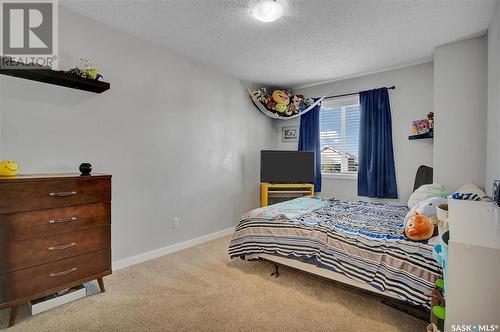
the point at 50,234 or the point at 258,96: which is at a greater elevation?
the point at 258,96

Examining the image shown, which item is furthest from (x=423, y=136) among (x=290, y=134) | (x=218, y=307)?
(x=218, y=307)

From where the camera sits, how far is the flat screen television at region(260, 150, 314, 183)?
4.23 metres

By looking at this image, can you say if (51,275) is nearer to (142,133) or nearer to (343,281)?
(142,133)

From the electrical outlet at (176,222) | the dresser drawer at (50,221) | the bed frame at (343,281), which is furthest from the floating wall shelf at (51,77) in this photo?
the bed frame at (343,281)

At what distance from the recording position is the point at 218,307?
1961mm

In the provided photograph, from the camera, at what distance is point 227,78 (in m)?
3.88

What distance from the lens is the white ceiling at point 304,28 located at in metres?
2.17

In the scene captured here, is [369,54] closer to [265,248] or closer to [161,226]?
[265,248]

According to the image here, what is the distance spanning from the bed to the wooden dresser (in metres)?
1.32

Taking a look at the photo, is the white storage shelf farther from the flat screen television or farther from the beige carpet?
the flat screen television

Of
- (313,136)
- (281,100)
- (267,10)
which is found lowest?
(313,136)

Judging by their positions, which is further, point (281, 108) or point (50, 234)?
point (281, 108)

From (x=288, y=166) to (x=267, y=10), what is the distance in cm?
258

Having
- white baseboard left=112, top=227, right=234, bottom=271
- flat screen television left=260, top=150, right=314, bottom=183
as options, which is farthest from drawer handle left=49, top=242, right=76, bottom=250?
flat screen television left=260, top=150, right=314, bottom=183
